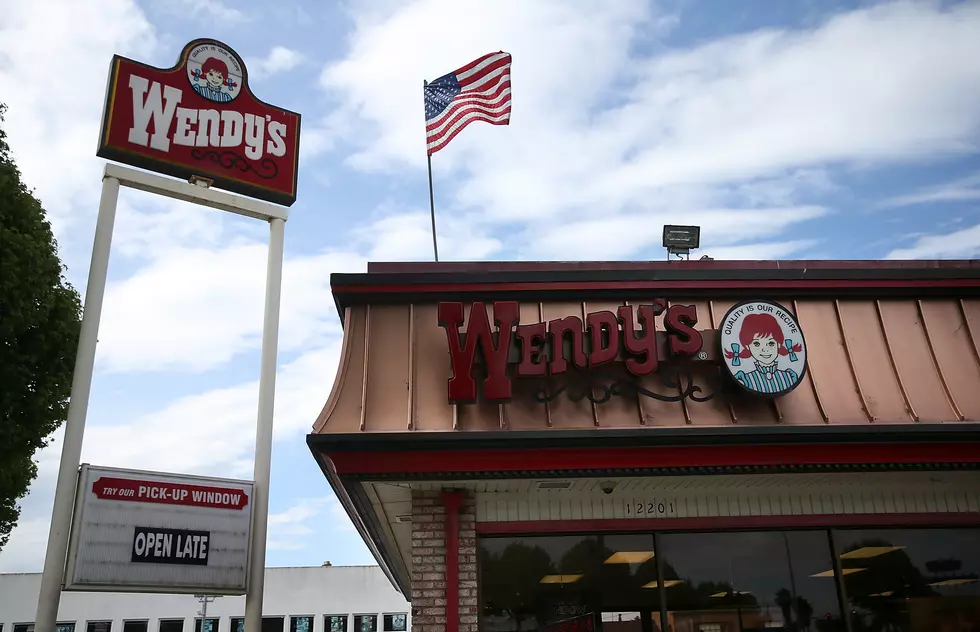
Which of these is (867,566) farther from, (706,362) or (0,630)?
(0,630)

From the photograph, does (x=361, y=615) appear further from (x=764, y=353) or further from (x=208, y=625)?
(x=764, y=353)

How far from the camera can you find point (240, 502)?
10133 millimetres

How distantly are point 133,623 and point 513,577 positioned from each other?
40272mm

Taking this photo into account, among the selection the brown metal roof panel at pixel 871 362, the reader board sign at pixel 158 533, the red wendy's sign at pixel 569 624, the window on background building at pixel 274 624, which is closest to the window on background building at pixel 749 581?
the red wendy's sign at pixel 569 624

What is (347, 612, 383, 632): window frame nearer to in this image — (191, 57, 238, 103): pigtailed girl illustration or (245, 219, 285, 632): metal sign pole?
(245, 219, 285, 632): metal sign pole

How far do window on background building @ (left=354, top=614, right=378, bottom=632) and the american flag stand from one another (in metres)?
38.6

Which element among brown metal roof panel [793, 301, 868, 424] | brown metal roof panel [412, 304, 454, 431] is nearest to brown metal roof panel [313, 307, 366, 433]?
brown metal roof panel [412, 304, 454, 431]

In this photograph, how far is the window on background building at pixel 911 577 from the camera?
993cm

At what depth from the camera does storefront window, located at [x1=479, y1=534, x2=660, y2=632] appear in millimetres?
9711

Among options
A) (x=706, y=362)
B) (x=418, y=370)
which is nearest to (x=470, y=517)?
(x=418, y=370)

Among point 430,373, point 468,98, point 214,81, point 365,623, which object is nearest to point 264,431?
point 430,373

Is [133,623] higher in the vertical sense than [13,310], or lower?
lower

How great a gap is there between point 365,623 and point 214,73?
4009cm

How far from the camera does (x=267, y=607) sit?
4359cm
